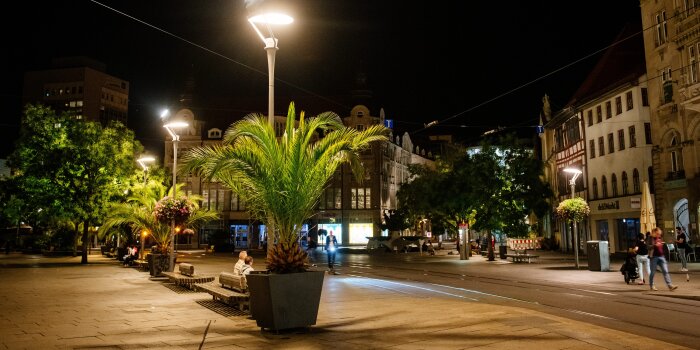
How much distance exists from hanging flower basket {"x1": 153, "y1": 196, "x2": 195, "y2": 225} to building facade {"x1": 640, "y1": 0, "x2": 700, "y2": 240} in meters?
25.8

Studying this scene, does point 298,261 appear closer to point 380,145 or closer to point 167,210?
point 167,210

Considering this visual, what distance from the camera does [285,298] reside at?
9.27 m

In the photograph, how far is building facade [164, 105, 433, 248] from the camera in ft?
236

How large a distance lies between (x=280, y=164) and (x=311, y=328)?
315 cm

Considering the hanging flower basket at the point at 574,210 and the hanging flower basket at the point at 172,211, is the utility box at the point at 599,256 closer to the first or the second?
the hanging flower basket at the point at 574,210

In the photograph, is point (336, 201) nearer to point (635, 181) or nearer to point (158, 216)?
point (635, 181)

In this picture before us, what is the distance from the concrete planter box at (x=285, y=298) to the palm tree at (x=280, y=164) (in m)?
0.86

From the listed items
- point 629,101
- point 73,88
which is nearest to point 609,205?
point 629,101

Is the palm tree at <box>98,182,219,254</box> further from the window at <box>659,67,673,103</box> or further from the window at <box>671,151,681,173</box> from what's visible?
the window at <box>659,67,673,103</box>

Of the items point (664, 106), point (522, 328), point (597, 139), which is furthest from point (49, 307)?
point (597, 139)

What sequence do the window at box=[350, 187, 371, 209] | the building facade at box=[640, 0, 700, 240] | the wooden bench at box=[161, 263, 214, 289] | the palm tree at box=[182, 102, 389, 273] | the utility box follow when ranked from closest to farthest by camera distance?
the palm tree at box=[182, 102, 389, 273] → the wooden bench at box=[161, 263, 214, 289] → the utility box → the building facade at box=[640, 0, 700, 240] → the window at box=[350, 187, 371, 209]

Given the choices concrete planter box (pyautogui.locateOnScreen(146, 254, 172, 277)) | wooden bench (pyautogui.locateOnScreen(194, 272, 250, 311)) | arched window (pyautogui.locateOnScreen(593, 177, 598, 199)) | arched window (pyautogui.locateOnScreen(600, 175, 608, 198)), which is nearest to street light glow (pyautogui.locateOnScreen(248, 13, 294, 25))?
wooden bench (pyautogui.locateOnScreen(194, 272, 250, 311))

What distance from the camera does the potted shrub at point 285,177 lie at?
9.42 m

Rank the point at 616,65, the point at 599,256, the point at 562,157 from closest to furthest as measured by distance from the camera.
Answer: the point at 599,256
the point at 616,65
the point at 562,157
